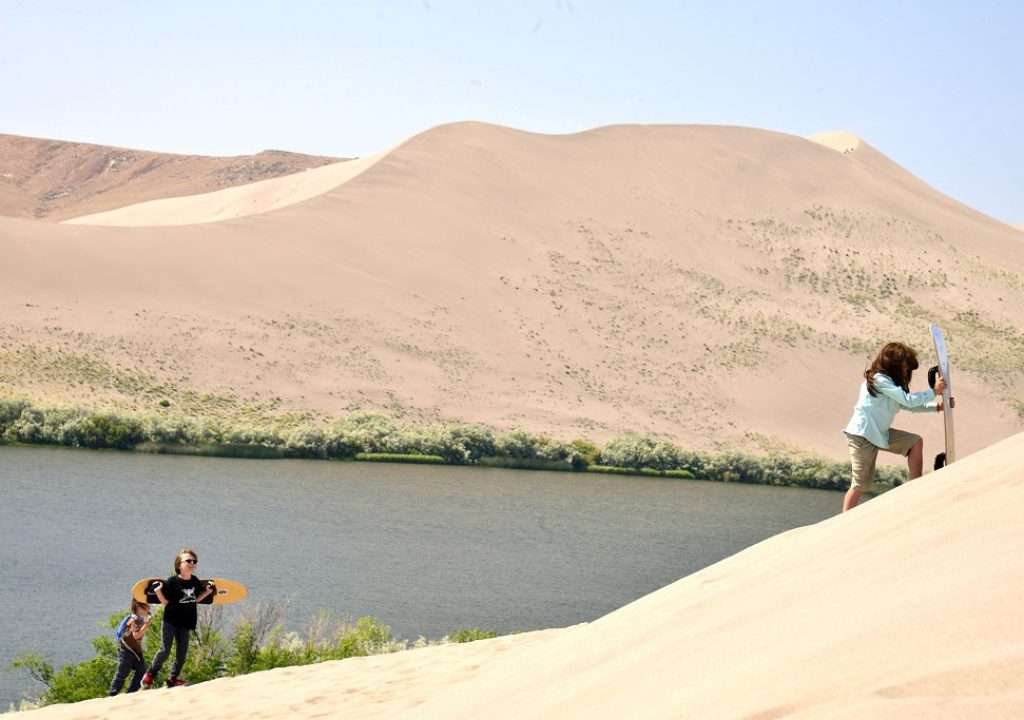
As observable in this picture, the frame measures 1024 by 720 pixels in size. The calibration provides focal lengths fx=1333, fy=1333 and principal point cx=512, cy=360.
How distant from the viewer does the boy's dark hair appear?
28.6ft

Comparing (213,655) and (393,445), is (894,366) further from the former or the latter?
(393,445)

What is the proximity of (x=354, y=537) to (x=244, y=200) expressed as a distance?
95024 mm

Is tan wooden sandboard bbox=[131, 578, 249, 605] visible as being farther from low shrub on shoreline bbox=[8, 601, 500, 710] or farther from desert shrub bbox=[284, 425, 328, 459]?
desert shrub bbox=[284, 425, 328, 459]

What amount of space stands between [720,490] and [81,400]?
2718 centimetres

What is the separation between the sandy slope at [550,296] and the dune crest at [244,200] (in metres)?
9.30

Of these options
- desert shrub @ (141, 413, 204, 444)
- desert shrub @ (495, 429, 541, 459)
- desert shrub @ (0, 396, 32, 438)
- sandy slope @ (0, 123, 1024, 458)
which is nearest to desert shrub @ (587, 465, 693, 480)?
desert shrub @ (495, 429, 541, 459)

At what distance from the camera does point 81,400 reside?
56781 mm

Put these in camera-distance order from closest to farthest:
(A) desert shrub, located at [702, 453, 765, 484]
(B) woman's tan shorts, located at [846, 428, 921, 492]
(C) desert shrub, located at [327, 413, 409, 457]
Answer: (B) woman's tan shorts, located at [846, 428, 921, 492], (C) desert shrub, located at [327, 413, 409, 457], (A) desert shrub, located at [702, 453, 765, 484]

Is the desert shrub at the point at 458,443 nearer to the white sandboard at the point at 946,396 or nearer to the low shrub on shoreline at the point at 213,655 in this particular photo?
the low shrub on shoreline at the point at 213,655

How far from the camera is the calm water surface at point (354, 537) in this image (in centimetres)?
2386

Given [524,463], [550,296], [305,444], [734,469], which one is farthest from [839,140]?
[305,444]

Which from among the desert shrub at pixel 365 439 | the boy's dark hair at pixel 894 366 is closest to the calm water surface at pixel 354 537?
the desert shrub at pixel 365 439

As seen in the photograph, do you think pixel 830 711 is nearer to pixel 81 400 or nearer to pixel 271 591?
pixel 271 591

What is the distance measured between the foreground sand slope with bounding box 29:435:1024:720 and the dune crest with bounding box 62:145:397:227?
316ft
